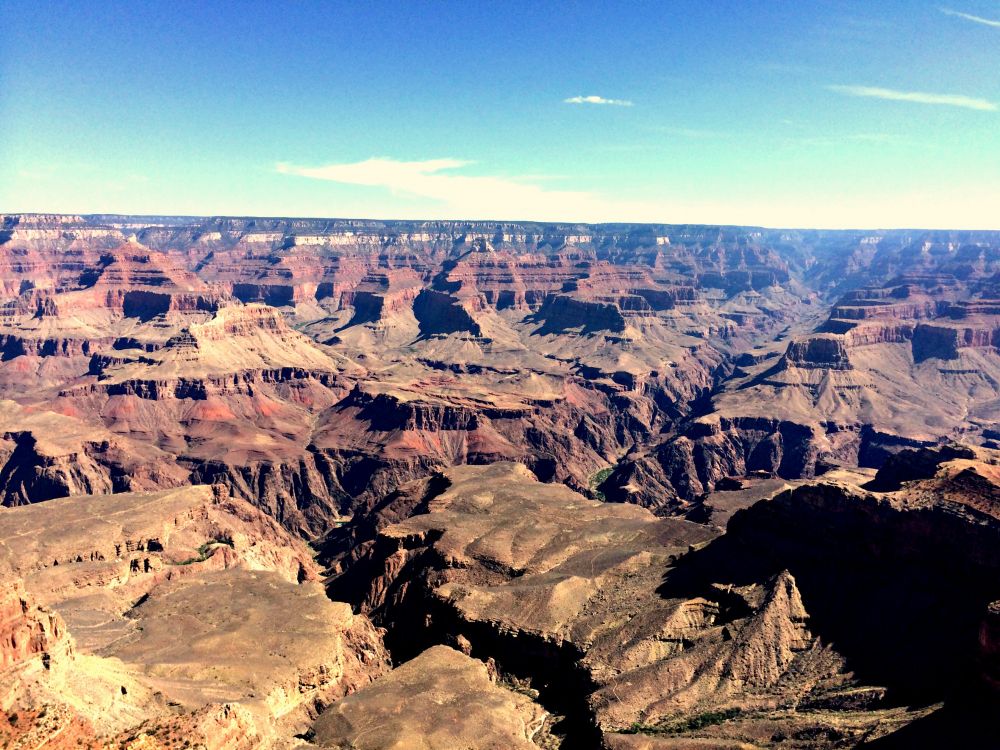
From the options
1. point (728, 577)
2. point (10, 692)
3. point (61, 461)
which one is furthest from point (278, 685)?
point (61, 461)

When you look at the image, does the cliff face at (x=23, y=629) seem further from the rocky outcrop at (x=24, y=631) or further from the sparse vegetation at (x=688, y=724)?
the sparse vegetation at (x=688, y=724)

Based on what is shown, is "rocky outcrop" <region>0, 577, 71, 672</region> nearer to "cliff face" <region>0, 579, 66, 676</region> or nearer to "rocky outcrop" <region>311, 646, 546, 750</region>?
"cliff face" <region>0, 579, 66, 676</region>

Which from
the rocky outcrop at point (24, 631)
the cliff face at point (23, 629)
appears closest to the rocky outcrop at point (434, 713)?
the rocky outcrop at point (24, 631)

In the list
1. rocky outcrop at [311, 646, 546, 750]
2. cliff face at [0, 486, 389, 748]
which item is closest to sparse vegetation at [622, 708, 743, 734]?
rocky outcrop at [311, 646, 546, 750]

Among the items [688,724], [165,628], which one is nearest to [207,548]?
[165,628]

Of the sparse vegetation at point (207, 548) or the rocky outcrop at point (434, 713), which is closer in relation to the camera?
the rocky outcrop at point (434, 713)

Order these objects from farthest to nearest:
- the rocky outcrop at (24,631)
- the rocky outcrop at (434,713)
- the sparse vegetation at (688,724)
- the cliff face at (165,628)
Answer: the rocky outcrop at (434,713) → the sparse vegetation at (688,724) → the rocky outcrop at (24,631) → the cliff face at (165,628)

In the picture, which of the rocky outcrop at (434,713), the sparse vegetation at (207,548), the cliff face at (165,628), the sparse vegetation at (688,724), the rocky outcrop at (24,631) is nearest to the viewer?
the cliff face at (165,628)

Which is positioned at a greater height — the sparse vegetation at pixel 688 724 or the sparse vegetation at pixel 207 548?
the sparse vegetation at pixel 688 724

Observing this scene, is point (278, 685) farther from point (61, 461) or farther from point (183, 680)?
point (61, 461)

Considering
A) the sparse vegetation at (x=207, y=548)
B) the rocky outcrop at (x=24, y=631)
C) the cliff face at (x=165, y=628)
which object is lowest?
the sparse vegetation at (x=207, y=548)

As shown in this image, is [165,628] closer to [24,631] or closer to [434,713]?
[24,631]
